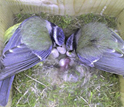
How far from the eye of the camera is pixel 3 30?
1.57 meters

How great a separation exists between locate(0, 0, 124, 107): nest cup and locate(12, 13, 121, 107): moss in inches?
2.7

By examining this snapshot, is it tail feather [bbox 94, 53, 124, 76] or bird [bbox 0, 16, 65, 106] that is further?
tail feather [bbox 94, 53, 124, 76]

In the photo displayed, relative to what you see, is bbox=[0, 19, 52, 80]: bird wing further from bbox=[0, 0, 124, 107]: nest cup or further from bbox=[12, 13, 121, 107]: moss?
bbox=[12, 13, 121, 107]: moss

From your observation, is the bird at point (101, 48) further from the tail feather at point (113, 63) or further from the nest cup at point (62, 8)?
the nest cup at point (62, 8)

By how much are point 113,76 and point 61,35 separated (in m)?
0.84

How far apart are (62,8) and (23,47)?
655 millimetres

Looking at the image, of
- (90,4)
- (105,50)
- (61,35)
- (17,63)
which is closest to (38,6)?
(61,35)

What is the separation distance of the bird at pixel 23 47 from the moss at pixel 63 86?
212mm

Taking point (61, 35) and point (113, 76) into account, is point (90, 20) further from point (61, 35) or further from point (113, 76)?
point (113, 76)

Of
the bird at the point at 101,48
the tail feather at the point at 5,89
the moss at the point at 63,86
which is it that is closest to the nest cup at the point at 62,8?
the moss at the point at 63,86

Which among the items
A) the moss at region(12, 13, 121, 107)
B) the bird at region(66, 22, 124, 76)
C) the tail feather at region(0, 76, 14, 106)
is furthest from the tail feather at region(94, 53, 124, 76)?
the tail feather at region(0, 76, 14, 106)

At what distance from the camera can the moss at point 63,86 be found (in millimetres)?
1695

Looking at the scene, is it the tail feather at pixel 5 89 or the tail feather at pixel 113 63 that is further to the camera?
the tail feather at pixel 113 63

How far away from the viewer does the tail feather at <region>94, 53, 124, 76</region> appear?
1599 millimetres
